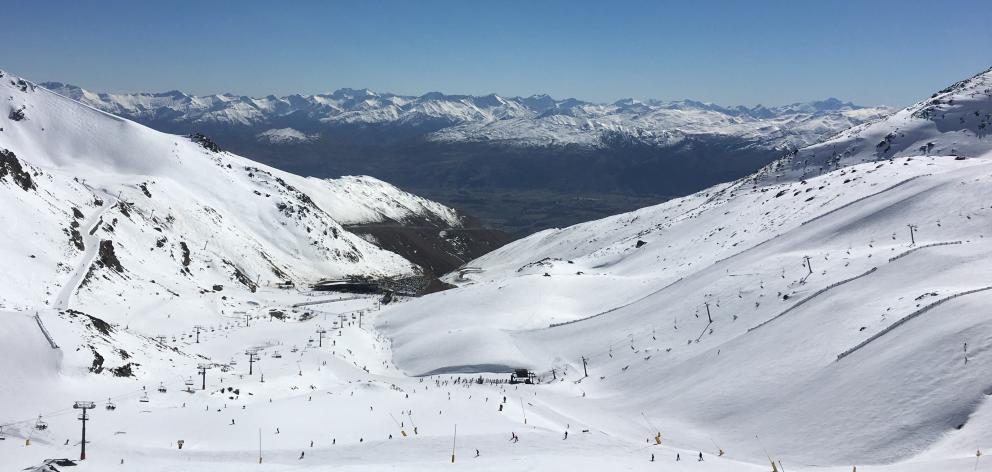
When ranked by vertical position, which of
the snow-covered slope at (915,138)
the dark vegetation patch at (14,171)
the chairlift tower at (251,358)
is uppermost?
the snow-covered slope at (915,138)

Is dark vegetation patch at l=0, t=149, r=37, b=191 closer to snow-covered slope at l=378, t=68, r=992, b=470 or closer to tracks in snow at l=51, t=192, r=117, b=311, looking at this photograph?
tracks in snow at l=51, t=192, r=117, b=311

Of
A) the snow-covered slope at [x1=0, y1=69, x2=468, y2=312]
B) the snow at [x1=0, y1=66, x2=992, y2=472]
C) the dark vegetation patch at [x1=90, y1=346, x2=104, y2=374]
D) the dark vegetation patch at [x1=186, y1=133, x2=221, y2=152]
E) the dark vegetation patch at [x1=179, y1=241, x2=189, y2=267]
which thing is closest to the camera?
the snow at [x1=0, y1=66, x2=992, y2=472]

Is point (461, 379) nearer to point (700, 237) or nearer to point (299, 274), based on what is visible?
point (700, 237)

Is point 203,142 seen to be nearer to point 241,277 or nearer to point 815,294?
point 241,277

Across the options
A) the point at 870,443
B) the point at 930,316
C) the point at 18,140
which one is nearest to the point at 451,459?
the point at 870,443

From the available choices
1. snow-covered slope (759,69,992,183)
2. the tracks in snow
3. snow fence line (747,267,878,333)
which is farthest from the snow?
snow-covered slope (759,69,992,183)

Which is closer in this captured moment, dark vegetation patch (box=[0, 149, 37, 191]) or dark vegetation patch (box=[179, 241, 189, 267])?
dark vegetation patch (box=[0, 149, 37, 191])

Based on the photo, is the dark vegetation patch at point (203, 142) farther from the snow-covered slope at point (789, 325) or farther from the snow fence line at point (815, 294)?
the snow fence line at point (815, 294)

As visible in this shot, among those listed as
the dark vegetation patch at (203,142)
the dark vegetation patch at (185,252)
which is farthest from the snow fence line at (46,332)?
the dark vegetation patch at (203,142)
